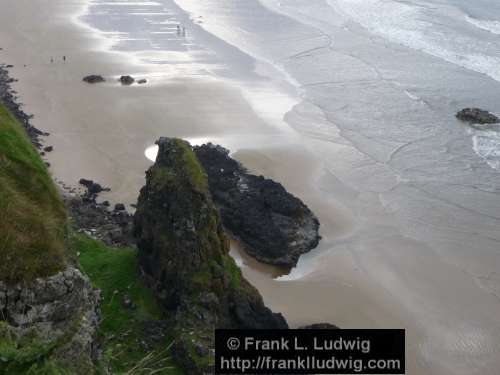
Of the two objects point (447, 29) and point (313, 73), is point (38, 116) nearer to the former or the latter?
point (313, 73)

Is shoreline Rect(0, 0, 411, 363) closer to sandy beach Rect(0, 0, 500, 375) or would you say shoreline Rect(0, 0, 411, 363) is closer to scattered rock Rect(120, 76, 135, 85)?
sandy beach Rect(0, 0, 500, 375)

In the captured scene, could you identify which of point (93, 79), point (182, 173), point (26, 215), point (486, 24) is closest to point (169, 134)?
point (93, 79)

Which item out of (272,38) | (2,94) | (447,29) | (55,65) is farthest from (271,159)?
(447,29)

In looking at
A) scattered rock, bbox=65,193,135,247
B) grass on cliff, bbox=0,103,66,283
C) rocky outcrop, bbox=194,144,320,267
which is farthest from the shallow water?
grass on cliff, bbox=0,103,66,283

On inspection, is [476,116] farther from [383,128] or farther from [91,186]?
[91,186]

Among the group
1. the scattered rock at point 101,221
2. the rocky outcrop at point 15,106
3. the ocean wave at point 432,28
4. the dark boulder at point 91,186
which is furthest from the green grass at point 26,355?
the ocean wave at point 432,28

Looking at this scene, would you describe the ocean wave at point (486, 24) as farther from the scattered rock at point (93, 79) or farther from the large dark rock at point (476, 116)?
the scattered rock at point (93, 79)
